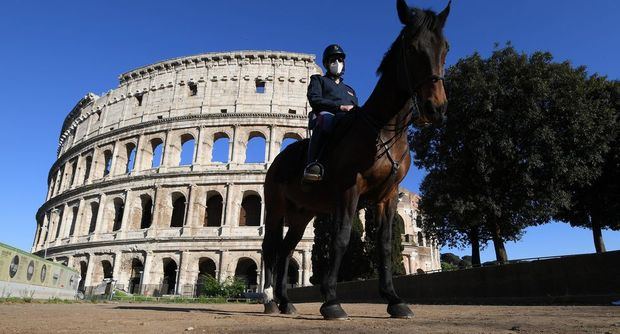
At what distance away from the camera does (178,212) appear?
3603cm

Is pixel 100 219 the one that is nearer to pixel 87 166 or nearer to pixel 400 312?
pixel 87 166

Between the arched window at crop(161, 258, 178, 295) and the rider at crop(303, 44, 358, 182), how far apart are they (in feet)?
99.3

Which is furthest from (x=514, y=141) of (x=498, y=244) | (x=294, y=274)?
(x=294, y=274)

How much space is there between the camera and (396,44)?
13.7 ft

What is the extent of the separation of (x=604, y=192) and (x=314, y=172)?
22002 mm

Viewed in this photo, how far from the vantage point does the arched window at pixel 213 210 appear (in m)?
35.1

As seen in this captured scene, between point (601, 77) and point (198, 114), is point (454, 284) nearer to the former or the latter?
point (601, 77)

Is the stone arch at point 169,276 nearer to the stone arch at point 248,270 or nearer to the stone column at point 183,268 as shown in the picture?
the stone column at point 183,268

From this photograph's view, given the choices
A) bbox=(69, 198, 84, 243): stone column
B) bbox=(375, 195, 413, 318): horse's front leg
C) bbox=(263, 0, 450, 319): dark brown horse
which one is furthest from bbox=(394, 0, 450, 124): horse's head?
bbox=(69, 198, 84, 243): stone column

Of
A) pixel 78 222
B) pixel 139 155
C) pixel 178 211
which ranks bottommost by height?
pixel 78 222

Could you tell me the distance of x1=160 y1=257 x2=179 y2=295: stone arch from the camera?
103 feet

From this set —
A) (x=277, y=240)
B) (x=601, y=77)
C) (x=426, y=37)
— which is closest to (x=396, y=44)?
(x=426, y=37)

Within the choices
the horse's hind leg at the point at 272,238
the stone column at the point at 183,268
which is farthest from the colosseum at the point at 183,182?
the horse's hind leg at the point at 272,238

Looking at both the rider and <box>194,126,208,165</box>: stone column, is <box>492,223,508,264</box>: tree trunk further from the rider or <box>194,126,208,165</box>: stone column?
<box>194,126,208,165</box>: stone column
